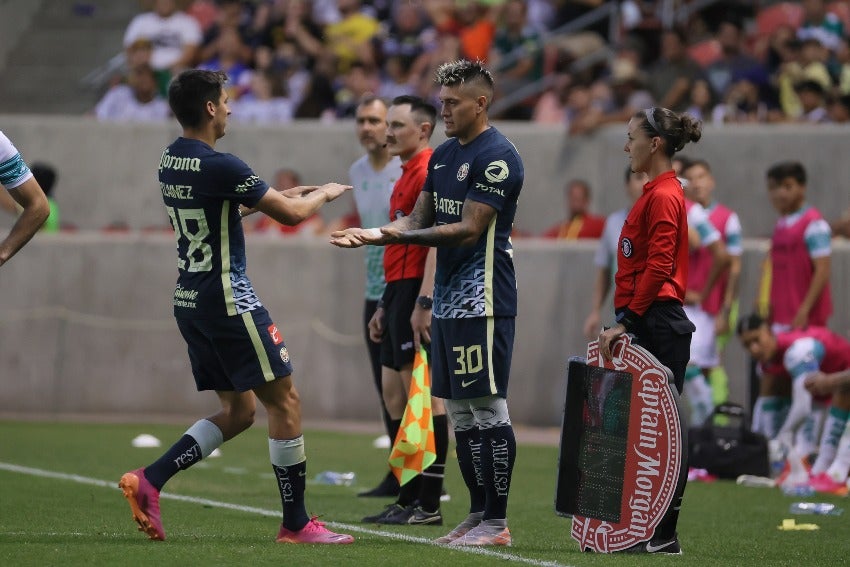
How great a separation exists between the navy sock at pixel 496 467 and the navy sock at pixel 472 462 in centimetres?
11

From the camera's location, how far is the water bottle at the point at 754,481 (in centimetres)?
1153

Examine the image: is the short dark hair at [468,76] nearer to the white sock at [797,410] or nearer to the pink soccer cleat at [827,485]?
the pink soccer cleat at [827,485]

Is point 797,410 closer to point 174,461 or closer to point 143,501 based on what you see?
point 174,461

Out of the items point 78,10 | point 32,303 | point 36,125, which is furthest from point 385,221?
point 78,10

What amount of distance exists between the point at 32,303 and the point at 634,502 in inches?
401

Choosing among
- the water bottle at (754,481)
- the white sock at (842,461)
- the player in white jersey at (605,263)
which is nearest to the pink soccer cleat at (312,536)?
the white sock at (842,461)

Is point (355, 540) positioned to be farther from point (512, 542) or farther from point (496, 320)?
point (496, 320)

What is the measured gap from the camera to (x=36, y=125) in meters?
18.5

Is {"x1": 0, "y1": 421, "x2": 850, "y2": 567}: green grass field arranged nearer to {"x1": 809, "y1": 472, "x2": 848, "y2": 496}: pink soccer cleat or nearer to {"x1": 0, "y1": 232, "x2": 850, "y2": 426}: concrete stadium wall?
Answer: {"x1": 809, "y1": 472, "x2": 848, "y2": 496}: pink soccer cleat

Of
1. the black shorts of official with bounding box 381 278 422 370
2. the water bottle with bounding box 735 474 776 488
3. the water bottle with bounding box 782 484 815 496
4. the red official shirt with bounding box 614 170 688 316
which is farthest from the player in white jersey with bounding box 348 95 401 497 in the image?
the water bottle with bounding box 735 474 776 488

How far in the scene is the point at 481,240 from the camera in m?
7.56

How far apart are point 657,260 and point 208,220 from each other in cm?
214

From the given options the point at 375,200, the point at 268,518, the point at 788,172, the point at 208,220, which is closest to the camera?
the point at 208,220

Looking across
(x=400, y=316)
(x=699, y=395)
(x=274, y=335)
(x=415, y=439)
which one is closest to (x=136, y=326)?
(x=699, y=395)
